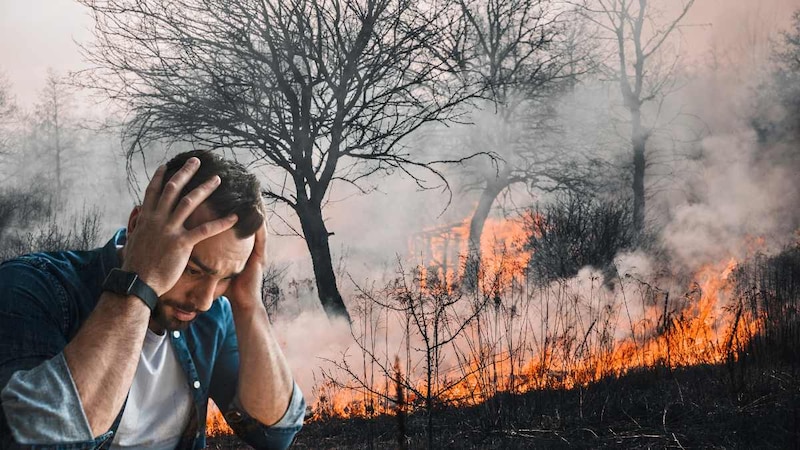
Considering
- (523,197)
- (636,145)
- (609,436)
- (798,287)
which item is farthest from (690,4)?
(609,436)

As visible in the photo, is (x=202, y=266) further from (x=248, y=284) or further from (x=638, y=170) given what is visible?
(x=638, y=170)

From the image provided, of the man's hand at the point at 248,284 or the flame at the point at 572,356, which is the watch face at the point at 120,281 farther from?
the flame at the point at 572,356

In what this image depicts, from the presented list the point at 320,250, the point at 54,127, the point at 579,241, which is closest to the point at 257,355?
the point at 320,250

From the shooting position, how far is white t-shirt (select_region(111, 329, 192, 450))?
1908 millimetres

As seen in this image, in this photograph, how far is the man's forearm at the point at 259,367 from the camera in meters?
2.06

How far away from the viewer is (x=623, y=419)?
4945 millimetres

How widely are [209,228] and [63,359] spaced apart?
0.42 meters

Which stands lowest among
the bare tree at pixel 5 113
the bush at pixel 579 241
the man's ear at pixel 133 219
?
the man's ear at pixel 133 219

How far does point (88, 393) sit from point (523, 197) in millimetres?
19283

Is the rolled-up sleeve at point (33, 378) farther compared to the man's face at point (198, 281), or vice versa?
the man's face at point (198, 281)

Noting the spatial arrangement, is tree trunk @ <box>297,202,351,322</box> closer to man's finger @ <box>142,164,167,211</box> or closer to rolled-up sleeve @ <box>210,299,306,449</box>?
rolled-up sleeve @ <box>210,299,306,449</box>

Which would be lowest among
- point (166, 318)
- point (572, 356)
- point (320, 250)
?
point (166, 318)

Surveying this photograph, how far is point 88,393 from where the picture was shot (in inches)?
61.2

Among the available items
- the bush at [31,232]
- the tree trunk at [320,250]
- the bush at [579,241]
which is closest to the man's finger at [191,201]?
the tree trunk at [320,250]
